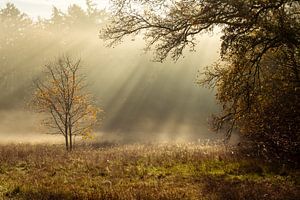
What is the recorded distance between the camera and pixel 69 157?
2203 cm

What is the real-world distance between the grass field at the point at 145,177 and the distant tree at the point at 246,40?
1.91 m

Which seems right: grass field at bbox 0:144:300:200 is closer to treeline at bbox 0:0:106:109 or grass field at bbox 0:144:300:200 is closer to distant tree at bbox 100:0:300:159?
distant tree at bbox 100:0:300:159

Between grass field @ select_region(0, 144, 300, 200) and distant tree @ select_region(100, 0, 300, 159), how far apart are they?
1910mm

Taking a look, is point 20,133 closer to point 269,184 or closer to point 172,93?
point 172,93

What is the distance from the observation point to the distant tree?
1430 centimetres

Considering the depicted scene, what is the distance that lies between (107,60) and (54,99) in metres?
44.0

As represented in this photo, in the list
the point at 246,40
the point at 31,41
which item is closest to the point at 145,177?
the point at 246,40

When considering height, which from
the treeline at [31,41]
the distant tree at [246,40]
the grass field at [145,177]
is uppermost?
the treeline at [31,41]

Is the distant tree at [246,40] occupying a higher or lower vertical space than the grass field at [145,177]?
higher

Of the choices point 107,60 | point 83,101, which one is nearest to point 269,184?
point 83,101

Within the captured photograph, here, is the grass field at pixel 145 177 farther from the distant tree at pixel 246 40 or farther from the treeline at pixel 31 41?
the treeline at pixel 31 41

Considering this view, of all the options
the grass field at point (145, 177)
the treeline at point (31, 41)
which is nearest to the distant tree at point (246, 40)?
the grass field at point (145, 177)

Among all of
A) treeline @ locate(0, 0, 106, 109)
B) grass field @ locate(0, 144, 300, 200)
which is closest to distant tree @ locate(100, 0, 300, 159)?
grass field @ locate(0, 144, 300, 200)

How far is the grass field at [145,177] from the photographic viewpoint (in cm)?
1259
